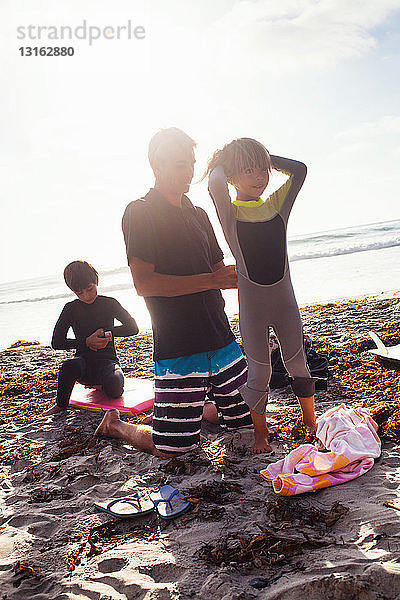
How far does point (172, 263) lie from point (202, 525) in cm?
173

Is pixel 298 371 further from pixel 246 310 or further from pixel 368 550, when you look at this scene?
pixel 368 550

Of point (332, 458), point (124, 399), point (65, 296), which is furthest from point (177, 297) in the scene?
point (65, 296)

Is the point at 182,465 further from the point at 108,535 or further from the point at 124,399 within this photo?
the point at 124,399

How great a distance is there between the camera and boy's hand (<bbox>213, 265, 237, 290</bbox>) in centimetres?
335

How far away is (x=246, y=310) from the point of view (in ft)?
11.0

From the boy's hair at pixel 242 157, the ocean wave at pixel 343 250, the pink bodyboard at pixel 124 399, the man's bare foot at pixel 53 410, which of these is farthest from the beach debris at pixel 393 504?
the ocean wave at pixel 343 250

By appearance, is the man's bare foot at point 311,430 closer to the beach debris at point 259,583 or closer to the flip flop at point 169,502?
Result: the flip flop at point 169,502

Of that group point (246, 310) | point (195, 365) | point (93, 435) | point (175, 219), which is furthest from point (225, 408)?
point (175, 219)

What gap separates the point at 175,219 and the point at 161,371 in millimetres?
1095

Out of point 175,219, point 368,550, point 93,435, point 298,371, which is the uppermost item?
point 175,219

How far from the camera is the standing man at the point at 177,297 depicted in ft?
11.1

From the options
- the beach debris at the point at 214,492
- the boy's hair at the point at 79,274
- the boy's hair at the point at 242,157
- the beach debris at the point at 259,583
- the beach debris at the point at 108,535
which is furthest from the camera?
the boy's hair at the point at 79,274

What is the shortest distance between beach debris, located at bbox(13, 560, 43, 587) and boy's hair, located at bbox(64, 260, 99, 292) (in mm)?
2762

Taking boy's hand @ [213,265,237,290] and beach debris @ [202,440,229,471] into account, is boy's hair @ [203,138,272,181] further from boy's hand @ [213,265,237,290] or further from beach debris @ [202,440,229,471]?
beach debris @ [202,440,229,471]
